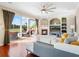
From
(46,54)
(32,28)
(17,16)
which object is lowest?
(46,54)

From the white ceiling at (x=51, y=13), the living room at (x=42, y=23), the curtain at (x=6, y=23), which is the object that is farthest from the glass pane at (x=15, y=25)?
the white ceiling at (x=51, y=13)

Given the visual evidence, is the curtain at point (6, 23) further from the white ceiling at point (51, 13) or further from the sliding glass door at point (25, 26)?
the white ceiling at point (51, 13)

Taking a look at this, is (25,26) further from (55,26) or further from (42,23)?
(55,26)

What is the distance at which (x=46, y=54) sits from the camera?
10.4ft

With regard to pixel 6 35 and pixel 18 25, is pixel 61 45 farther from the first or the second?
pixel 6 35

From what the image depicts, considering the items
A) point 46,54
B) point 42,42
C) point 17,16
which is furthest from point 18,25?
point 46,54

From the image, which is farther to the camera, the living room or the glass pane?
the glass pane

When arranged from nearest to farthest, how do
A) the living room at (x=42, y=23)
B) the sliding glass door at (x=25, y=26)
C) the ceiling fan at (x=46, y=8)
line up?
the living room at (x=42, y=23), the ceiling fan at (x=46, y=8), the sliding glass door at (x=25, y=26)

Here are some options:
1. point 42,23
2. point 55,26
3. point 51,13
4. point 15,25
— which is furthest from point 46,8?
point 15,25

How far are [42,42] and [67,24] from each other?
48.7 inches

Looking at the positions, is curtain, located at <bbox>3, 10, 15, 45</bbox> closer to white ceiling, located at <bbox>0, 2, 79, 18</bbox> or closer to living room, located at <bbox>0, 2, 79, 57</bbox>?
living room, located at <bbox>0, 2, 79, 57</bbox>

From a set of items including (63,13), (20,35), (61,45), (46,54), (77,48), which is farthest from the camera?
(20,35)

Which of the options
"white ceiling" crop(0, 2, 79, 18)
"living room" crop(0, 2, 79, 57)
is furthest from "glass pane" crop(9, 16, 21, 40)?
"white ceiling" crop(0, 2, 79, 18)

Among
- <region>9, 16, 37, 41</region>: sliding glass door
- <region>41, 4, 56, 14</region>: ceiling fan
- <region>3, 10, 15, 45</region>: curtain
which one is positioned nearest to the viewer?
<region>41, 4, 56, 14</region>: ceiling fan
